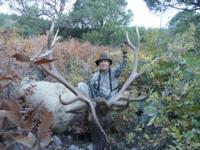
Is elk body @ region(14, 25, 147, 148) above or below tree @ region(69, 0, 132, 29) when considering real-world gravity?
below

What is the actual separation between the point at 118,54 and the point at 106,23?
48.6 feet

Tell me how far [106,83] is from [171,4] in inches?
537

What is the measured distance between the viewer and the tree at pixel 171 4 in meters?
17.9

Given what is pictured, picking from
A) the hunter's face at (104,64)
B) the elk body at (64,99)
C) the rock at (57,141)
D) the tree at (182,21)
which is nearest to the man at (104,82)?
the hunter's face at (104,64)

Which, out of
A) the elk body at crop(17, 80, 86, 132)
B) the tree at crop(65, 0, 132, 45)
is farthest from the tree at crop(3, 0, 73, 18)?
the elk body at crop(17, 80, 86, 132)

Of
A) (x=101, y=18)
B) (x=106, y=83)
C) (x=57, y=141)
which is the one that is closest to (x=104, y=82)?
(x=106, y=83)

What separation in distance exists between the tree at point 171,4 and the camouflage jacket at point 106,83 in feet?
42.5

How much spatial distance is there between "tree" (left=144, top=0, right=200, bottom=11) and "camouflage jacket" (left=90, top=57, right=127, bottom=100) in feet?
42.5

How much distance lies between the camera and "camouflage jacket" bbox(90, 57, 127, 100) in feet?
17.3

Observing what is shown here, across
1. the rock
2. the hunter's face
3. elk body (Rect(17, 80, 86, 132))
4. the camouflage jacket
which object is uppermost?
the hunter's face

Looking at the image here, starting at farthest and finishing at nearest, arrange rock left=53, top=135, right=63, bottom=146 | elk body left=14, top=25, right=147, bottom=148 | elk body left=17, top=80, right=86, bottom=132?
elk body left=17, top=80, right=86, bottom=132, rock left=53, top=135, right=63, bottom=146, elk body left=14, top=25, right=147, bottom=148

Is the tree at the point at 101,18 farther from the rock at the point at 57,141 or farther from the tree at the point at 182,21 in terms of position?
the rock at the point at 57,141

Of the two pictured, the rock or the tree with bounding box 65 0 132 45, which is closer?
the rock

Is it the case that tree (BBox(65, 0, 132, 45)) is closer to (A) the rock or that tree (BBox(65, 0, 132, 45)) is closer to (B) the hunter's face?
(B) the hunter's face
